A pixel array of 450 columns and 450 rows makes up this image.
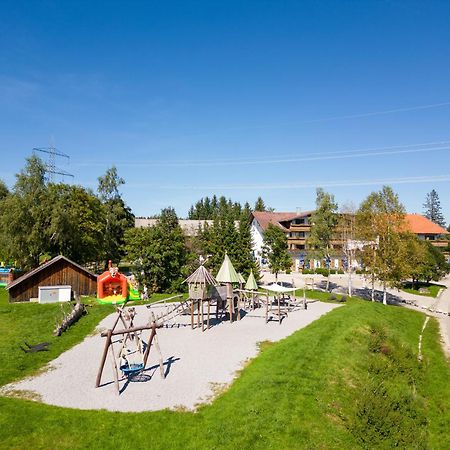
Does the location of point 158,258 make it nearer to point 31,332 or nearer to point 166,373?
point 31,332

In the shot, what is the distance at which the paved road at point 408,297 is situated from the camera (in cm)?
3741

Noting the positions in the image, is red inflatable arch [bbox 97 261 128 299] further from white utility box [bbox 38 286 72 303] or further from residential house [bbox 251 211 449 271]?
residential house [bbox 251 211 449 271]

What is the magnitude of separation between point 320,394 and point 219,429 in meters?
5.80

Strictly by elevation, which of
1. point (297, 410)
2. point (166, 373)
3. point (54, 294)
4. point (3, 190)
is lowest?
point (297, 410)

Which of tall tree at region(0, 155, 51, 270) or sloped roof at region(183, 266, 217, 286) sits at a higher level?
tall tree at region(0, 155, 51, 270)

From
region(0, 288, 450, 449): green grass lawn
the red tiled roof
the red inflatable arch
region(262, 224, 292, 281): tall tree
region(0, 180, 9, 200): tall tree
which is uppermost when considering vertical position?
region(0, 180, 9, 200): tall tree

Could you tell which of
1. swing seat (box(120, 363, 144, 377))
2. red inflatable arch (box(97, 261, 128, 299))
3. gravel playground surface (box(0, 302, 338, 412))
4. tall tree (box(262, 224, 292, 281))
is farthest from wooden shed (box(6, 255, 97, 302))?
swing seat (box(120, 363, 144, 377))

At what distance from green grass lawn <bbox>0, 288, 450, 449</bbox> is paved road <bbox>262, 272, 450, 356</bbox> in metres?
7.09

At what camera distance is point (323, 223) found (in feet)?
150

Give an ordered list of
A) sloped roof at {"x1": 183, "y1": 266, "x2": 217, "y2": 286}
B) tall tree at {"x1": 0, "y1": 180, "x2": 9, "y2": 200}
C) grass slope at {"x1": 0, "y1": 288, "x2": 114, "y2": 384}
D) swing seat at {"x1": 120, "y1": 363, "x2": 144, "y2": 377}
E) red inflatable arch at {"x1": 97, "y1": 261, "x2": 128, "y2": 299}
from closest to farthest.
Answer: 1. swing seat at {"x1": 120, "y1": 363, "x2": 144, "y2": 377}
2. grass slope at {"x1": 0, "y1": 288, "x2": 114, "y2": 384}
3. sloped roof at {"x1": 183, "y1": 266, "x2": 217, "y2": 286}
4. red inflatable arch at {"x1": 97, "y1": 261, "x2": 128, "y2": 299}
5. tall tree at {"x1": 0, "y1": 180, "x2": 9, "y2": 200}

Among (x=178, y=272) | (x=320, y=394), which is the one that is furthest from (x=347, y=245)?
(x=320, y=394)

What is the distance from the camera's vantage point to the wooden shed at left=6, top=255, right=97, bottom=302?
39.4 metres

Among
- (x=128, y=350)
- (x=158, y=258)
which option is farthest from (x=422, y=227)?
(x=128, y=350)

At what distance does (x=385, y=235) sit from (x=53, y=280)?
34933mm
